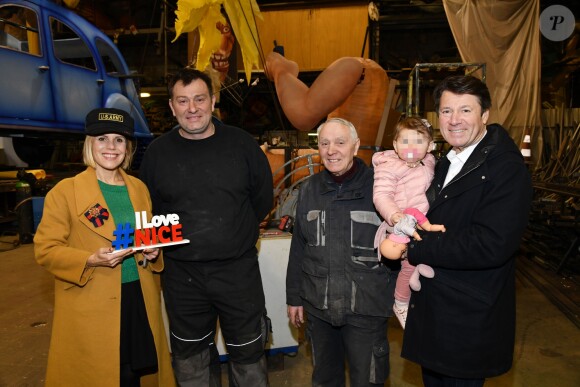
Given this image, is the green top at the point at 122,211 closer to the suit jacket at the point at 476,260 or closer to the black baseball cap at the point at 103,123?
the black baseball cap at the point at 103,123

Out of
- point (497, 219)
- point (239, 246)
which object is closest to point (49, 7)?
point (239, 246)

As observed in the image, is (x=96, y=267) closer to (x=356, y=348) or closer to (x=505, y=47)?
(x=356, y=348)

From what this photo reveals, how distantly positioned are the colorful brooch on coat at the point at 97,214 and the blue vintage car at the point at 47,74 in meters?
3.59

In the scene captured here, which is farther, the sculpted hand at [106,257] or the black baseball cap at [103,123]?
the black baseball cap at [103,123]

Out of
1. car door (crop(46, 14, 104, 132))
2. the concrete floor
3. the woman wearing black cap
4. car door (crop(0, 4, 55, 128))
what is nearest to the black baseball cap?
the woman wearing black cap

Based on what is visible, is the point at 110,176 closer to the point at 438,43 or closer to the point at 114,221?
the point at 114,221

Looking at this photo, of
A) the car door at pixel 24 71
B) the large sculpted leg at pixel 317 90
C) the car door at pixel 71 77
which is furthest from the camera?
the car door at pixel 71 77

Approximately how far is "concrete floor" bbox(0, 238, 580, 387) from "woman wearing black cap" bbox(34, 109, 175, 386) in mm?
1443

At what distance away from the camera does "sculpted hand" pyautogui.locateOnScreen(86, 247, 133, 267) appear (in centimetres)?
167

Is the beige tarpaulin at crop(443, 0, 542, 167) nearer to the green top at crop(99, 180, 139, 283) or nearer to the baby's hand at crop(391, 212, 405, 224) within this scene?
the baby's hand at crop(391, 212, 405, 224)

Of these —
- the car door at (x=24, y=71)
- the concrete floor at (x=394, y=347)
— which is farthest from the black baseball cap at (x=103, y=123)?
the car door at (x=24, y=71)

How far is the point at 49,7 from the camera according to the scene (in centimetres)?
509

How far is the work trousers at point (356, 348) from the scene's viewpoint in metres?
1.85

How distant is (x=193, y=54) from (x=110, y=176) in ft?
6.64
